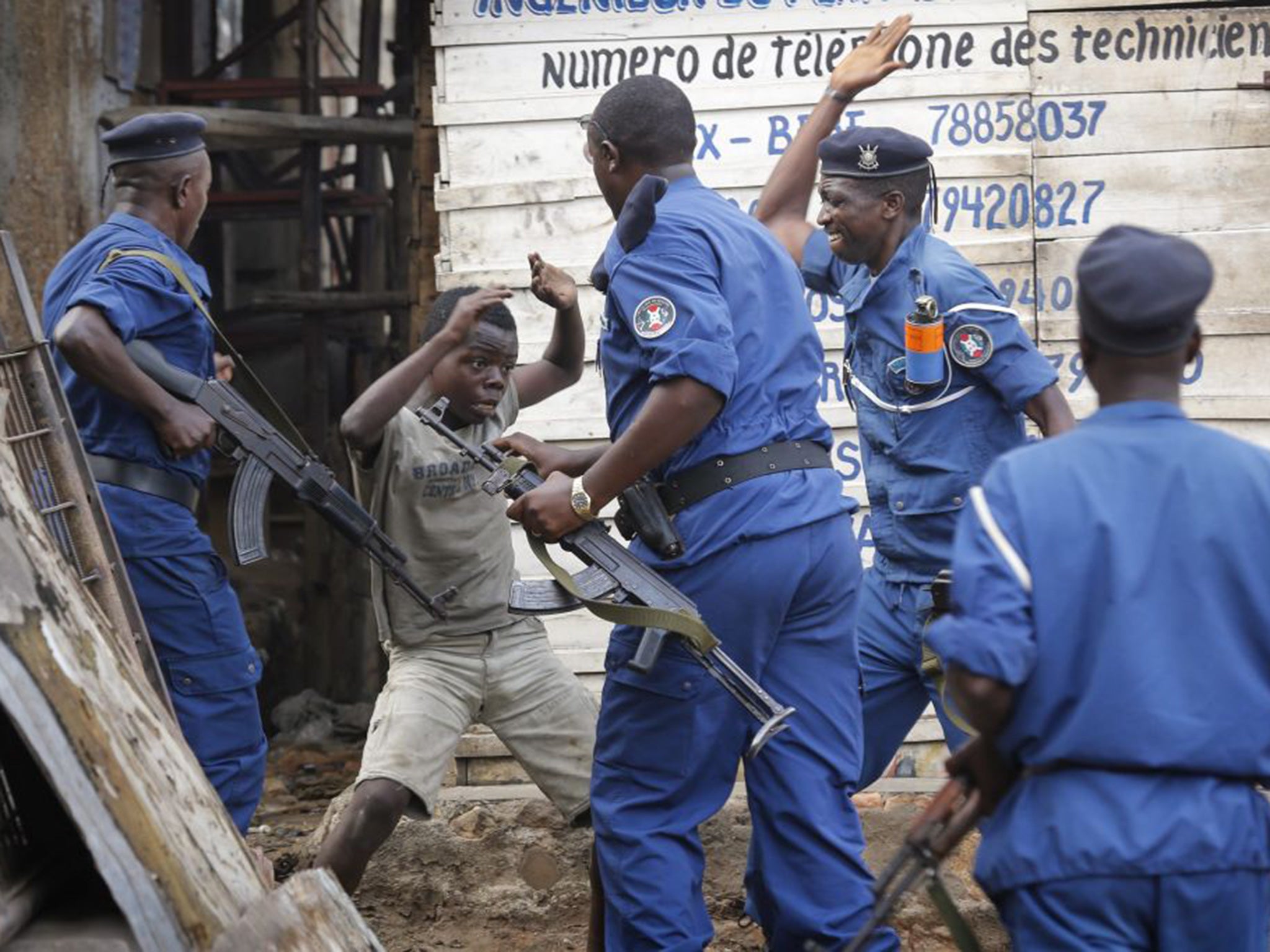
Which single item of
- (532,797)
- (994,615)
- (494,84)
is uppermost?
(494,84)

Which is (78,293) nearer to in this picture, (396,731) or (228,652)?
(228,652)

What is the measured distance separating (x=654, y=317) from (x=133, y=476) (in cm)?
153

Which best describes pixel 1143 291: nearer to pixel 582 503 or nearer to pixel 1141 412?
pixel 1141 412

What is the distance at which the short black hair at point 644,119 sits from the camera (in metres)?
4.29

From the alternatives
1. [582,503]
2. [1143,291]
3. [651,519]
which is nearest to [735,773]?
[651,519]

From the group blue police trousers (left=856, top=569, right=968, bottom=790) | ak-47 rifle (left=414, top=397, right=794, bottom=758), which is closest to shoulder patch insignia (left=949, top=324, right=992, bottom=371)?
blue police trousers (left=856, top=569, right=968, bottom=790)

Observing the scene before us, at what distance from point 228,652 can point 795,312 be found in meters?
1.75

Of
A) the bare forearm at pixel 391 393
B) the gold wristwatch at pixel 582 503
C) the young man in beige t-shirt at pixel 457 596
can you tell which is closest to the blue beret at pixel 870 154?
the young man in beige t-shirt at pixel 457 596

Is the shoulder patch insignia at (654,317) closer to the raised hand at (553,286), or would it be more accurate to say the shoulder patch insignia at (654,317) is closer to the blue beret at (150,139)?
the raised hand at (553,286)

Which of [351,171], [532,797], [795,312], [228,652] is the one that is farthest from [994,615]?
[351,171]

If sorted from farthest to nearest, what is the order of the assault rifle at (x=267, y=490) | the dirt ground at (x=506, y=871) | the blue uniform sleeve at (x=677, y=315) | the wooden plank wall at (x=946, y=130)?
the wooden plank wall at (x=946, y=130), the dirt ground at (x=506, y=871), the assault rifle at (x=267, y=490), the blue uniform sleeve at (x=677, y=315)

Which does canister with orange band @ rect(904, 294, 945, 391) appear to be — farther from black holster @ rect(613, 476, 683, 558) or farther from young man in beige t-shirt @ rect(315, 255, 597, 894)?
young man in beige t-shirt @ rect(315, 255, 597, 894)

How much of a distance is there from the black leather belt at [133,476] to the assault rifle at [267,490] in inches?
8.5

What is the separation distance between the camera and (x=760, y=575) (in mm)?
4117
